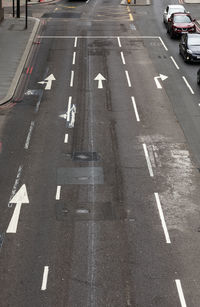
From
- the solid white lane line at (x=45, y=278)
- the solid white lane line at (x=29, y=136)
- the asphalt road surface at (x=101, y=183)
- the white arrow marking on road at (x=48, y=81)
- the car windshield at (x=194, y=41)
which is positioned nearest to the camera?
the solid white lane line at (x=45, y=278)

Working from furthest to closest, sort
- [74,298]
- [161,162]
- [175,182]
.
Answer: [161,162] < [175,182] < [74,298]

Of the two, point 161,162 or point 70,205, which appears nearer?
point 70,205

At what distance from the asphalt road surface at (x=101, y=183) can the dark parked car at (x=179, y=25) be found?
634cm

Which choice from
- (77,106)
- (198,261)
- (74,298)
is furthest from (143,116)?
(74,298)

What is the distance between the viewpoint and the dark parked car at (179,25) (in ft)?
163

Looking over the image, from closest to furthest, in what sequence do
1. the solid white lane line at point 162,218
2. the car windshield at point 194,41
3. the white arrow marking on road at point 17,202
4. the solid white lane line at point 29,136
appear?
the solid white lane line at point 162,218, the white arrow marking on road at point 17,202, the solid white lane line at point 29,136, the car windshield at point 194,41

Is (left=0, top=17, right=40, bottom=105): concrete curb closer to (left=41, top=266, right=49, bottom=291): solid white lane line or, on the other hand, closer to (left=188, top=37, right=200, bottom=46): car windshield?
(left=188, top=37, right=200, bottom=46): car windshield

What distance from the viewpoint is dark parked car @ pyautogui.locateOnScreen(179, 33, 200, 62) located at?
4181 cm

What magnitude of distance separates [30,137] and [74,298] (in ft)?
44.3

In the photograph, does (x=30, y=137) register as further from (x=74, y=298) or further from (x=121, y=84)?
(x=74, y=298)

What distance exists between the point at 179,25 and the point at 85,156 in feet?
90.9

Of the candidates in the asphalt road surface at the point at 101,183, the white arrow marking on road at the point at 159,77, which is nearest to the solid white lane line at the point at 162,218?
the asphalt road surface at the point at 101,183

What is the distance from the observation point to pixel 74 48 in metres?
46.3

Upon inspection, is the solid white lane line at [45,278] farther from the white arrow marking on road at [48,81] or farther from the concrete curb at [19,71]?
the white arrow marking on road at [48,81]
